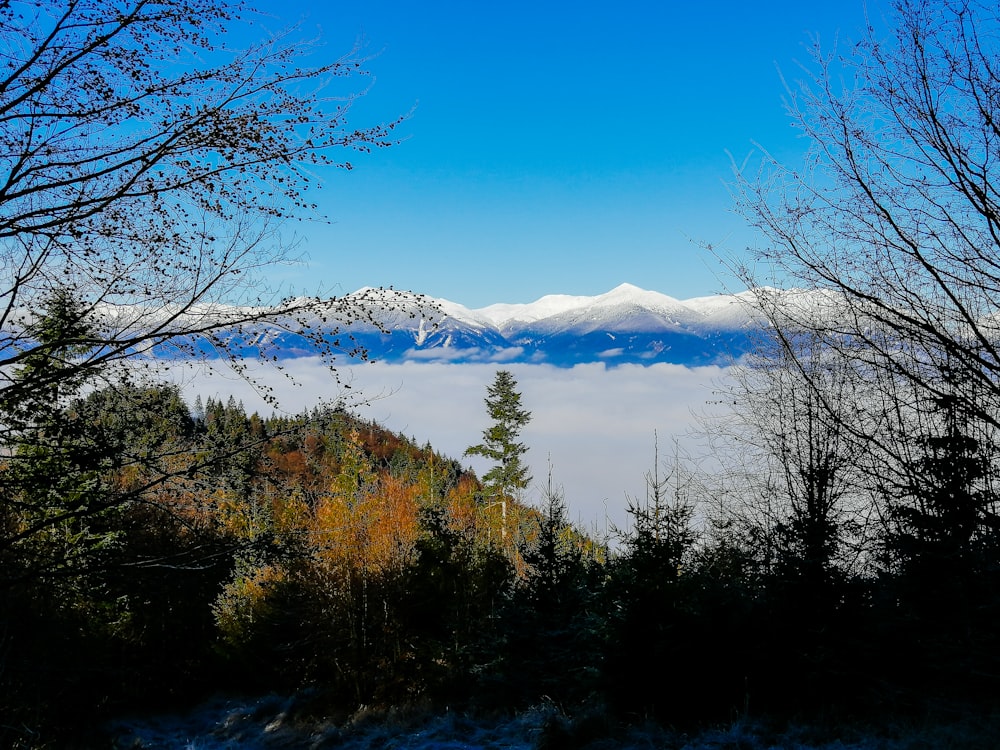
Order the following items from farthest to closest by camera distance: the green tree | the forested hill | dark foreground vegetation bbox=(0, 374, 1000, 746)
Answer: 1. the green tree
2. dark foreground vegetation bbox=(0, 374, 1000, 746)
3. the forested hill

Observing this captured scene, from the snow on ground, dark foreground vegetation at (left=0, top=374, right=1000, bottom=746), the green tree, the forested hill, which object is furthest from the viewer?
the green tree

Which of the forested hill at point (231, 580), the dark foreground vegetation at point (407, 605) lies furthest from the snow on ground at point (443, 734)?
the forested hill at point (231, 580)

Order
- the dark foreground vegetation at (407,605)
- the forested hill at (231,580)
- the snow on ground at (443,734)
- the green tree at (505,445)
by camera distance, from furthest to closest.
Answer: the green tree at (505,445) → the snow on ground at (443,734) → the dark foreground vegetation at (407,605) → the forested hill at (231,580)

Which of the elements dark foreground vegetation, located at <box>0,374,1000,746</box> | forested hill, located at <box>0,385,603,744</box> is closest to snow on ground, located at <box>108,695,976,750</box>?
dark foreground vegetation, located at <box>0,374,1000,746</box>

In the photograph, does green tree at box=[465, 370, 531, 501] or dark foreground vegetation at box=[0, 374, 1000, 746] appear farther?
green tree at box=[465, 370, 531, 501]

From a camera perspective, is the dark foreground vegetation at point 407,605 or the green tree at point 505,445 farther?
the green tree at point 505,445

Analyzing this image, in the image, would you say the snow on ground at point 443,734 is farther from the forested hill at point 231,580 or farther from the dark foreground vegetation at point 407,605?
the forested hill at point 231,580

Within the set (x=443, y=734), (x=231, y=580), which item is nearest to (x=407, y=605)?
(x=443, y=734)

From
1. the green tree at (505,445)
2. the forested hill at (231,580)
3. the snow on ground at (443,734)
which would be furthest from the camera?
the green tree at (505,445)

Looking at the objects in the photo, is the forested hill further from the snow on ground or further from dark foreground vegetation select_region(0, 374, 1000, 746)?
the snow on ground

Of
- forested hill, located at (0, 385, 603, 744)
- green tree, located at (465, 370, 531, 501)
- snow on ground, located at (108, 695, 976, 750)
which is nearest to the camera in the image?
forested hill, located at (0, 385, 603, 744)

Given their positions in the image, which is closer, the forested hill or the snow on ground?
the forested hill

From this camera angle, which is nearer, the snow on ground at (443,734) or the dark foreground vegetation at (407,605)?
the dark foreground vegetation at (407,605)

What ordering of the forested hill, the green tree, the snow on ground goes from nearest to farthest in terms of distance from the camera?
the forested hill, the snow on ground, the green tree
